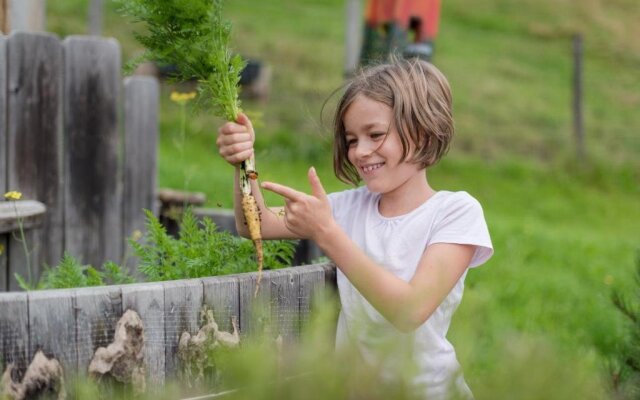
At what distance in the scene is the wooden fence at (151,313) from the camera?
2.01m

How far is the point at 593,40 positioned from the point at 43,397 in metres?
20.1

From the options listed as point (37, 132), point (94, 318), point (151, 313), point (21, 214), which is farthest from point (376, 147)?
point (37, 132)

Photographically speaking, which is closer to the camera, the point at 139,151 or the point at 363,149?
the point at 363,149

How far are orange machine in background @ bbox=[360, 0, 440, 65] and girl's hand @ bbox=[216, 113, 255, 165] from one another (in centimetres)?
577

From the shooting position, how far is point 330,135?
9.20 ft

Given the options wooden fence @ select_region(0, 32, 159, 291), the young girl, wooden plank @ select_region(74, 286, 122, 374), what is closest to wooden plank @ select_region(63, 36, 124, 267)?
wooden fence @ select_region(0, 32, 159, 291)

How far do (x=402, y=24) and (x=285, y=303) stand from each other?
602 centimetres

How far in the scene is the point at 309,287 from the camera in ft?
8.38

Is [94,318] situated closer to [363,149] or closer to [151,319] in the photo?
[151,319]

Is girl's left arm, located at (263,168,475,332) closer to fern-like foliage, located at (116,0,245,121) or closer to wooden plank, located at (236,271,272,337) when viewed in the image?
wooden plank, located at (236,271,272,337)

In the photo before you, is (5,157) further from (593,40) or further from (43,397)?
(593,40)

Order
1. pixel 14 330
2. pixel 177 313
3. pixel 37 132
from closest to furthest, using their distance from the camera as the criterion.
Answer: pixel 14 330
pixel 177 313
pixel 37 132

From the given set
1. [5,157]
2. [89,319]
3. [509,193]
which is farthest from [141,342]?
[509,193]

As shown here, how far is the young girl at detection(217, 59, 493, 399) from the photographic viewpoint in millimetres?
2312
